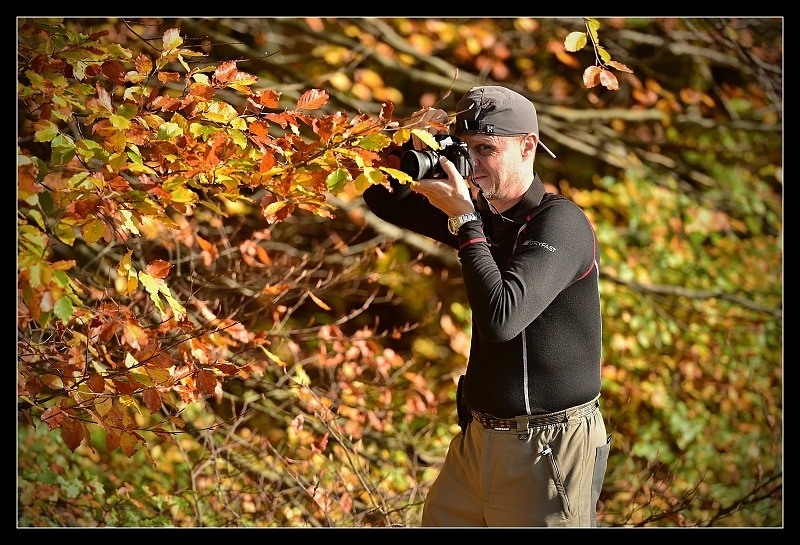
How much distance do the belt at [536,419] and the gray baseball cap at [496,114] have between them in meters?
0.66

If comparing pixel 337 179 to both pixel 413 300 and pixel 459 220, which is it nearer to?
pixel 459 220

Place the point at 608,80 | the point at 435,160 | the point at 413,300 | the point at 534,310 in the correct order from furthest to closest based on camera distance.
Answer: the point at 413,300, the point at 608,80, the point at 435,160, the point at 534,310

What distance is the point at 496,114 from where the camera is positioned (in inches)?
92.4

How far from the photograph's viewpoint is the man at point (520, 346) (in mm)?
2107

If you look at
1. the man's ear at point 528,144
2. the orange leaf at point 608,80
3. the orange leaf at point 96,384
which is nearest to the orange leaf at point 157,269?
the orange leaf at point 96,384

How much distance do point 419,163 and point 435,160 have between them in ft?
0.16

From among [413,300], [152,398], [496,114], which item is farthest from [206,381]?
[413,300]

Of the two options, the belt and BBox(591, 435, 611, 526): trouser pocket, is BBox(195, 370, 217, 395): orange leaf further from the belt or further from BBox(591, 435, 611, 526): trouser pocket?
BBox(591, 435, 611, 526): trouser pocket

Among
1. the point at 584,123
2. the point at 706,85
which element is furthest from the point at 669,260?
the point at 706,85

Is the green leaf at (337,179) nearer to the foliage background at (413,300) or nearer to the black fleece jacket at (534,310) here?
the black fleece jacket at (534,310)

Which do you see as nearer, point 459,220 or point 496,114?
point 459,220

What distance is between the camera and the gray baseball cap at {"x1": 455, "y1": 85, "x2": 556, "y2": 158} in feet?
7.70

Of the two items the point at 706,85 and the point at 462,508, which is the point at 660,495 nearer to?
the point at 462,508
